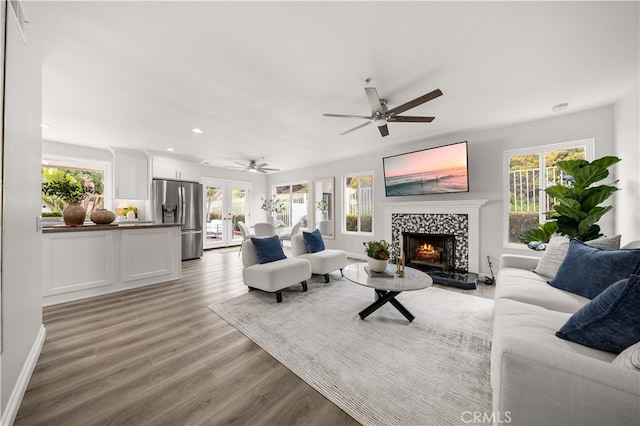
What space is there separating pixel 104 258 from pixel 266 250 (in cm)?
215

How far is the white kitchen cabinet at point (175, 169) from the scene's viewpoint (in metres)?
5.39

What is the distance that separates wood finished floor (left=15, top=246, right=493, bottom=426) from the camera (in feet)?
4.28

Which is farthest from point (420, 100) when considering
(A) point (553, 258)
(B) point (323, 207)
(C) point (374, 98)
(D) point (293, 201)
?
(D) point (293, 201)

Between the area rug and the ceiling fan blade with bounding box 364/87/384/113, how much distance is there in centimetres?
220

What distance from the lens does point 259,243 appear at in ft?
10.5

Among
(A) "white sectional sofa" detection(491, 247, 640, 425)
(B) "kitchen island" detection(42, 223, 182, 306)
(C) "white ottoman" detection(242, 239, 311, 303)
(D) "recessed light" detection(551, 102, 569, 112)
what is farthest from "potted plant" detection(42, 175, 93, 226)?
(D) "recessed light" detection(551, 102, 569, 112)

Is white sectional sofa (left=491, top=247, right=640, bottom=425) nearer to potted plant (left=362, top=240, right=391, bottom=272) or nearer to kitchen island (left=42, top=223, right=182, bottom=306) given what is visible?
potted plant (left=362, top=240, right=391, bottom=272)

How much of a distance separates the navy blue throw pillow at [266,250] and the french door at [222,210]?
14.8 feet

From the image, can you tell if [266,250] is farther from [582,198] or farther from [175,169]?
[175,169]

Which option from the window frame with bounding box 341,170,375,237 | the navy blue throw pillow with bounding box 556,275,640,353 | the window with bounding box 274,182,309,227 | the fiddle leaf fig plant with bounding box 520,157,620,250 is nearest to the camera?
the navy blue throw pillow with bounding box 556,275,640,353

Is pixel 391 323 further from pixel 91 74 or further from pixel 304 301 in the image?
pixel 91 74

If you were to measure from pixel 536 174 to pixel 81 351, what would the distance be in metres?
5.73

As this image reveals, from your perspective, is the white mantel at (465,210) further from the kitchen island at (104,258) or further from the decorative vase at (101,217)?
the decorative vase at (101,217)

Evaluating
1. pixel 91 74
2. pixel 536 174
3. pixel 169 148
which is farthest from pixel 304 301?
pixel 169 148
